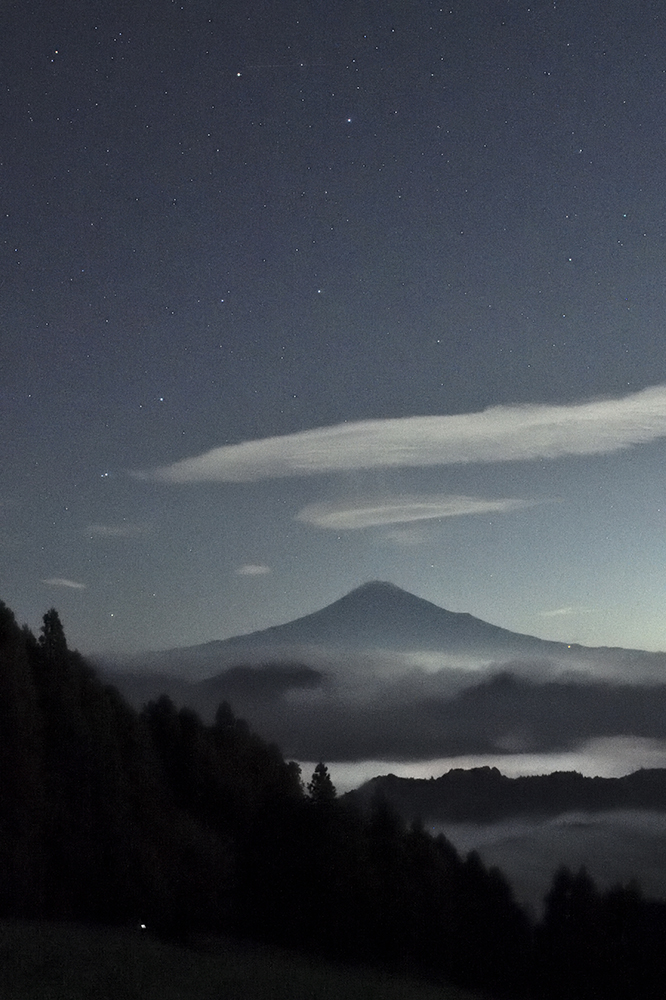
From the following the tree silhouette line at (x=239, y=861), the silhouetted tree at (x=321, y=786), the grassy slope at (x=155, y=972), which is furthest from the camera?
the silhouetted tree at (x=321, y=786)

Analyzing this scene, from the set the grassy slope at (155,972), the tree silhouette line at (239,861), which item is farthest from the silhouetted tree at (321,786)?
the grassy slope at (155,972)

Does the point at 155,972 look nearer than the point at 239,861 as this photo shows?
Yes

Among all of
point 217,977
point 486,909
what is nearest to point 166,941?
point 217,977

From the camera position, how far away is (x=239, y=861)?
64812 mm

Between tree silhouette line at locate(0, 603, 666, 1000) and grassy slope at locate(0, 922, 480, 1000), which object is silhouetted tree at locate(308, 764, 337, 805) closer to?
tree silhouette line at locate(0, 603, 666, 1000)

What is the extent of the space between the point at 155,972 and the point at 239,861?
22.1 m

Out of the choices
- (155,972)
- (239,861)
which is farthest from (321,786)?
(155,972)

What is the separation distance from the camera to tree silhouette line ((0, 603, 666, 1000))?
57.6 metres

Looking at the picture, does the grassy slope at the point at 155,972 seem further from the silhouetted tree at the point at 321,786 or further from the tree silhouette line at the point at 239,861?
the silhouetted tree at the point at 321,786

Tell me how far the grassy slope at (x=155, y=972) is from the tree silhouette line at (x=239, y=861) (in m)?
3.07

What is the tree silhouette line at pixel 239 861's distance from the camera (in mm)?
57562

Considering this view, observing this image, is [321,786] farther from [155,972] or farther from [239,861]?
[155,972]

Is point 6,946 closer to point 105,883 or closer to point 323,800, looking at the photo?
point 105,883

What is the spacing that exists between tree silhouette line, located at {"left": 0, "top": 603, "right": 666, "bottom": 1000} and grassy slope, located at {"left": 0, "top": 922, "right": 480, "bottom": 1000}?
3072 mm
